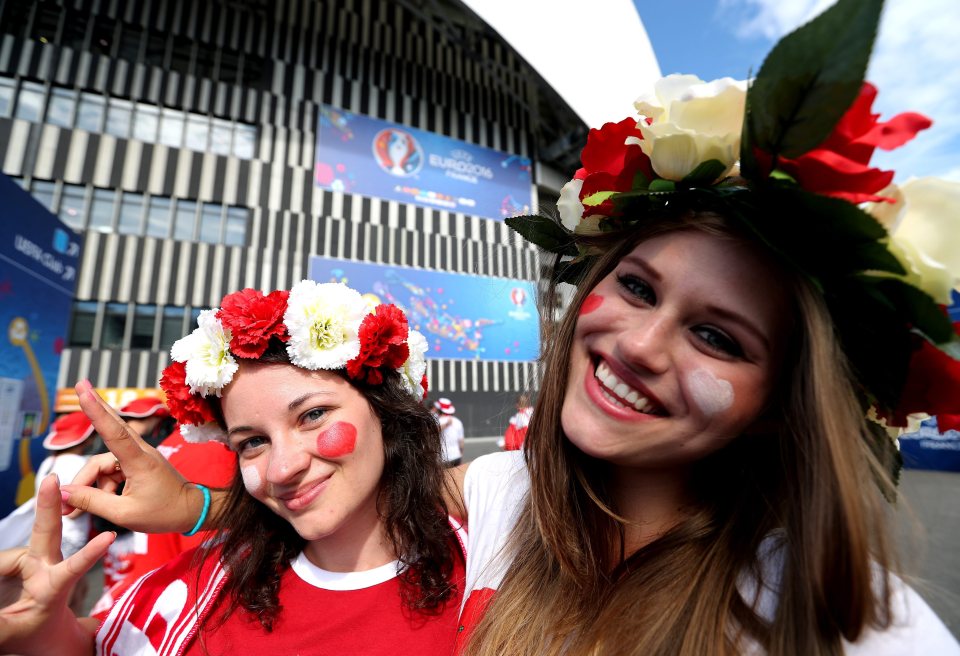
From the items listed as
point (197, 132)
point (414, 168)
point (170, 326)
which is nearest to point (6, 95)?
point (197, 132)

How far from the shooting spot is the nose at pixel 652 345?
1.03 m

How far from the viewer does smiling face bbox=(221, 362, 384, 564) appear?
4.68 feet

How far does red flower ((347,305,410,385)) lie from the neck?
33.4 inches

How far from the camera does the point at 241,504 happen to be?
166cm

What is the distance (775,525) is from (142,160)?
1814 cm

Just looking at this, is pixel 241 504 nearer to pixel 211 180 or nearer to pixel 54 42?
pixel 211 180

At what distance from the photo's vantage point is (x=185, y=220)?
50.4ft

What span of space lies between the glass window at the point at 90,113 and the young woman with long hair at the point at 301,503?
1734 cm

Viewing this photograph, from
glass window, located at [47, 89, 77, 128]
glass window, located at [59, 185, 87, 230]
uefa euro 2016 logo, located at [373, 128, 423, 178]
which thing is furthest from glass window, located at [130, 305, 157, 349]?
uefa euro 2016 logo, located at [373, 128, 423, 178]

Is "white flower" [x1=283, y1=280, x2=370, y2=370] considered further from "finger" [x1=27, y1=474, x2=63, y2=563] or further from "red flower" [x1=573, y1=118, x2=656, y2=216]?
"red flower" [x1=573, y1=118, x2=656, y2=216]

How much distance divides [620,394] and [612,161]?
1.88 feet

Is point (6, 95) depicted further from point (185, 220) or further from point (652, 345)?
point (652, 345)

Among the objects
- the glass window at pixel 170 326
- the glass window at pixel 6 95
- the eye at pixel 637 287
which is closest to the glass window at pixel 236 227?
the glass window at pixel 170 326

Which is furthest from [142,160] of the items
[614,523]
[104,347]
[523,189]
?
[614,523]
